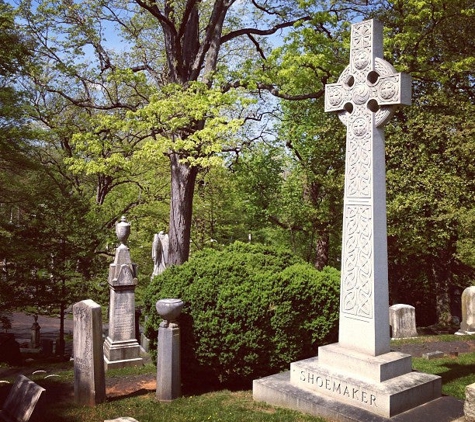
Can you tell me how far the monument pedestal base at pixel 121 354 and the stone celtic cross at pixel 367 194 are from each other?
630 centimetres

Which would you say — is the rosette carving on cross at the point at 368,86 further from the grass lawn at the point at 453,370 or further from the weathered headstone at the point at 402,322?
the weathered headstone at the point at 402,322

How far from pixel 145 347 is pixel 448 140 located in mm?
11687

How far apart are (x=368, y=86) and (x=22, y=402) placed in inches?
251

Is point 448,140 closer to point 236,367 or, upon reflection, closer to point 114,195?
point 236,367

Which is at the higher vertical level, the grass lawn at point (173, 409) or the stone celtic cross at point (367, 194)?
the stone celtic cross at point (367, 194)

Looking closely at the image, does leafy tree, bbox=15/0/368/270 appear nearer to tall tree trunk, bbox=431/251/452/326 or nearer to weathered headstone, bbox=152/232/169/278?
weathered headstone, bbox=152/232/169/278

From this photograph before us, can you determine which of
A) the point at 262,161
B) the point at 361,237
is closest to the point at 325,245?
the point at 262,161

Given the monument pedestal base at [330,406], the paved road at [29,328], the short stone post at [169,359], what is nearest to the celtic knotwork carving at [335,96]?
the short stone post at [169,359]

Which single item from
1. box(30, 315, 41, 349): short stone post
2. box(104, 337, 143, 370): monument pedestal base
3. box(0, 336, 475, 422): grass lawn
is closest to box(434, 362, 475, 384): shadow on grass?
box(0, 336, 475, 422): grass lawn

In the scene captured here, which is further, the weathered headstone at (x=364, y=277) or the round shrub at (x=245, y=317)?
the round shrub at (x=245, y=317)

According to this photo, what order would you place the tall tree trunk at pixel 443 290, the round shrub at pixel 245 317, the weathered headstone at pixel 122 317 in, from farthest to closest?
the tall tree trunk at pixel 443 290 < the weathered headstone at pixel 122 317 < the round shrub at pixel 245 317

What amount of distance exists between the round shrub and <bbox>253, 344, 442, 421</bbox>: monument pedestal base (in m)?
1.08

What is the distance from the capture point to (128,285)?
11.2m

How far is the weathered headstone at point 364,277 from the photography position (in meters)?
5.80
